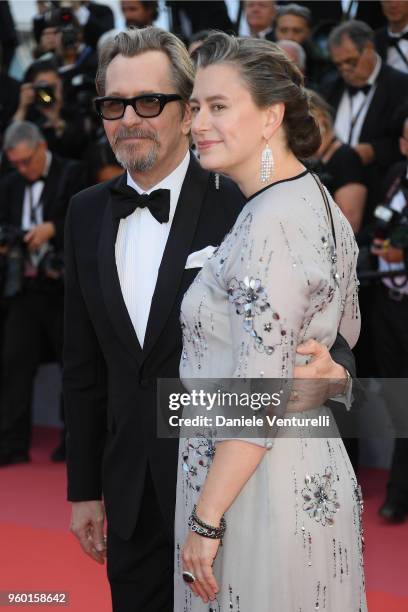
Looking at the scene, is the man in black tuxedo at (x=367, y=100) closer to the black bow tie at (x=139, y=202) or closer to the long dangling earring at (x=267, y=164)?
the black bow tie at (x=139, y=202)

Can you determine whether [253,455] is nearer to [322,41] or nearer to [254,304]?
[254,304]

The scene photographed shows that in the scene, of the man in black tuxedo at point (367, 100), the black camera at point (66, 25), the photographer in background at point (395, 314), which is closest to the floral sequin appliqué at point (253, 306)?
the photographer in background at point (395, 314)

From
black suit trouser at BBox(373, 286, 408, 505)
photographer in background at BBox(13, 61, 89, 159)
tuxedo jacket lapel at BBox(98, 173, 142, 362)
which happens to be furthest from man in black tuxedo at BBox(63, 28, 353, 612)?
photographer in background at BBox(13, 61, 89, 159)

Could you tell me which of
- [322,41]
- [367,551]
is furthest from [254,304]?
[322,41]

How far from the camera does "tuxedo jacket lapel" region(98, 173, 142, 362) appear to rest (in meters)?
2.30

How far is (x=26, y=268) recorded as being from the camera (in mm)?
5652

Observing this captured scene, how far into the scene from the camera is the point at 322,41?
6.38 meters

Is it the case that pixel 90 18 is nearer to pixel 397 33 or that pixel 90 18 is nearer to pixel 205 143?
pixel 397 33

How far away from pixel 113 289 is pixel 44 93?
4.37 m

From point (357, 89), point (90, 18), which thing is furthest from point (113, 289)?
point (90, 18)

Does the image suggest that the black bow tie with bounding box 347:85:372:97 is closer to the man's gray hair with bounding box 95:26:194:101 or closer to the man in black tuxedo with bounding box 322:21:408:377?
the man in black tuxedo with bounding box 322:21:408:377

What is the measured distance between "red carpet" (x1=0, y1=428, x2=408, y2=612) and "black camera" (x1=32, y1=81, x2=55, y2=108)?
242 cm

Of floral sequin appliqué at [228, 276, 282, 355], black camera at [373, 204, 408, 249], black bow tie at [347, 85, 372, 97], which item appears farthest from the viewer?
black bow tie at [347, 85, 372, 97]

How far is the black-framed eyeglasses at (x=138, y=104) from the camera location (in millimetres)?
2348
